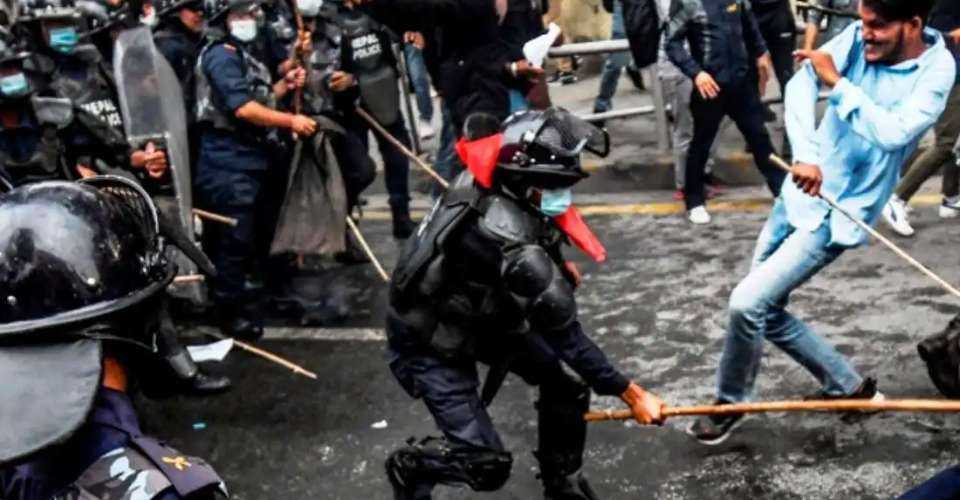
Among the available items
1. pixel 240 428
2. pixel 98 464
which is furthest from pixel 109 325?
pixel 240 428

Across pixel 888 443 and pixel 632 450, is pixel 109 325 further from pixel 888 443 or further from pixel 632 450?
pixel 888 443

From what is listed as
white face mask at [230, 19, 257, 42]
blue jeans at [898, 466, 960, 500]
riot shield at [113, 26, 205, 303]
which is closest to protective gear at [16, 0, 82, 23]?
riot shield at [113, 26, 205, 303]

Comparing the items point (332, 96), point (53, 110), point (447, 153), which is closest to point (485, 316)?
point (53, 110)

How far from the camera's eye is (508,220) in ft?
12.8

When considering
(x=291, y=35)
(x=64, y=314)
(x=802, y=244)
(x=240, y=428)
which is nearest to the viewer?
(x=64, y=314)

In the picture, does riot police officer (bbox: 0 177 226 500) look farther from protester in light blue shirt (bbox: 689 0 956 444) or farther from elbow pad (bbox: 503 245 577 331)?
protester in light blue shirt (bbox: 689 0 956 444)

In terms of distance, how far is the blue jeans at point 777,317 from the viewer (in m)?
4.71

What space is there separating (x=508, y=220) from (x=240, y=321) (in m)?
3.18

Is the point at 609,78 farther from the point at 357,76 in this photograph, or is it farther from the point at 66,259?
the point at 66,259

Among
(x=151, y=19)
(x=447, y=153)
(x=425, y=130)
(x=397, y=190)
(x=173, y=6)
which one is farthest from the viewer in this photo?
(x=425, y=130)

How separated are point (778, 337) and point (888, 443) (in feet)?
2.01

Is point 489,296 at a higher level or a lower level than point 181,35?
lower

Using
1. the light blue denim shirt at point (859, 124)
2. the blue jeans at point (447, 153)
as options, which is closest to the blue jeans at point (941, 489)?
the light blue denim shirt at point (859, 124)

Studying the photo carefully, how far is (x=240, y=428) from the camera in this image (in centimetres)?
570
